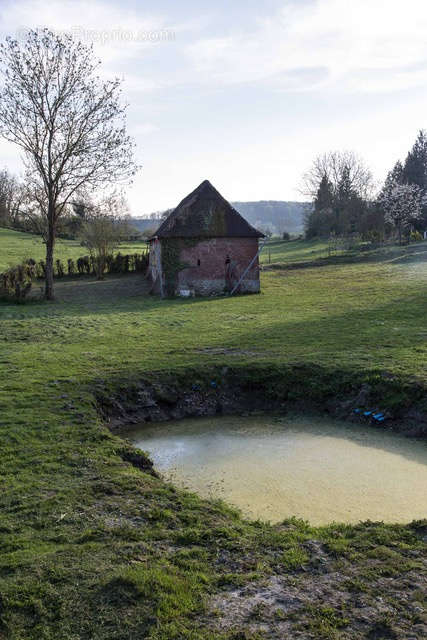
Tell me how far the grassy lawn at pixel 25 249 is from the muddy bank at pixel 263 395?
26.6 metres

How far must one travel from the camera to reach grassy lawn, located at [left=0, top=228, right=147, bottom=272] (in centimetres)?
4144

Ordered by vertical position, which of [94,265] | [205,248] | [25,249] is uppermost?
[25,249]

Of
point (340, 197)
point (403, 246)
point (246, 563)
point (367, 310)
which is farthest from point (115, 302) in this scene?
point (340, 197)

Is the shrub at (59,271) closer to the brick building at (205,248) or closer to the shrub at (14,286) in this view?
the shrub at (14,286)

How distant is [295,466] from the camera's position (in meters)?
9.09

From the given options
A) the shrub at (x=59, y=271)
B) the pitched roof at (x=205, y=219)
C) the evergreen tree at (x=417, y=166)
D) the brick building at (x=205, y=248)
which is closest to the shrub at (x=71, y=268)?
the shrub at (x=59, y=271)

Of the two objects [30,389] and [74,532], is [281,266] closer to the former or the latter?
[30,389]

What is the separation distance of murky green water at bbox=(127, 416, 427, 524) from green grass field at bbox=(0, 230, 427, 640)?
0.88 meters

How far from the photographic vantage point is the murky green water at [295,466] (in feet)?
25.1

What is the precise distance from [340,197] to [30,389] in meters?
64.3

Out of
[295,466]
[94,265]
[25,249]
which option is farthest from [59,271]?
[295,466]

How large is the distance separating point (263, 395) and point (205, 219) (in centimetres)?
1773

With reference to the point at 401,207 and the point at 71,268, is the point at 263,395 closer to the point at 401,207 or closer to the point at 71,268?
the point at 71,268

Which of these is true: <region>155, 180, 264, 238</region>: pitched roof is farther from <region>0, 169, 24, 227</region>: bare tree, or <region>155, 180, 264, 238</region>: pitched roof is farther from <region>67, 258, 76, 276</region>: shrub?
<region>0, 169, 24, 227</region>: bare tree
